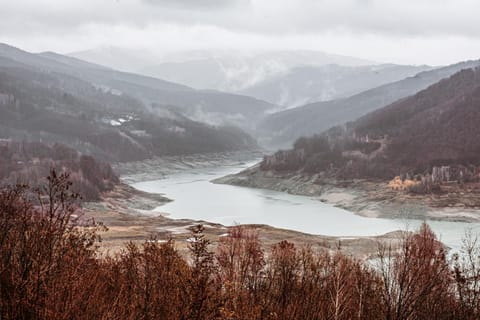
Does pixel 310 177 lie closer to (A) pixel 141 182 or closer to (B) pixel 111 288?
(A) pixel 141 182

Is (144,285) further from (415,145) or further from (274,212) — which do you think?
(415,145)

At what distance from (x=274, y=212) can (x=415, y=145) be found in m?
56.5

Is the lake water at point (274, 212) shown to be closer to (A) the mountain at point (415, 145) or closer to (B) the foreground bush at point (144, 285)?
(A) the mountain at point (415, 145)

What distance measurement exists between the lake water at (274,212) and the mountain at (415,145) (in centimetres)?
1807

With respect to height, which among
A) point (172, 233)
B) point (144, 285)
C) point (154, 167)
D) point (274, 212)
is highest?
point (154, 167)

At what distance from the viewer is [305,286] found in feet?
65.9

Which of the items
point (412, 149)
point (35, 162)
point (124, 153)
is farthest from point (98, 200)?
point (124, 153)

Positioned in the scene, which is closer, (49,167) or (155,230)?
(155,230)

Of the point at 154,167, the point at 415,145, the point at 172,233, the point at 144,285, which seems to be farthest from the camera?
the point at 154,167

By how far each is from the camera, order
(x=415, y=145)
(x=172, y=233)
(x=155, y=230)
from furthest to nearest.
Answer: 1. (x=415, y=145)
2. (x=155, y=230)
3. (x=172, y=233)

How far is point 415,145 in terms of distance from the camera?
435 ft

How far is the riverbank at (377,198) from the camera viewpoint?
84500 millimetres

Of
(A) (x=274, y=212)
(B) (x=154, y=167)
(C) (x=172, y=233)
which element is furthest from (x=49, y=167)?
(B) (x=154, y=167)

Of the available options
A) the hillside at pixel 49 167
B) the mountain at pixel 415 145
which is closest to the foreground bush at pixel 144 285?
the hillside at pixel 49 167
